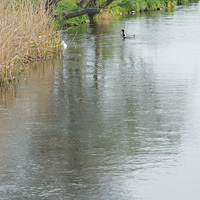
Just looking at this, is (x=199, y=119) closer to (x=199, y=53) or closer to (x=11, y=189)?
(x=11, y=189)

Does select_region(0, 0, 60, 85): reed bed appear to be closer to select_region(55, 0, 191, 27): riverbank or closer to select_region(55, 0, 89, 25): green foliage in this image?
select_region(55, 0, 89, 25): green foliage

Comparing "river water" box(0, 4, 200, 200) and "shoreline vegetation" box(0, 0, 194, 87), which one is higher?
"shoreline vegetation" box(0, 0, 194, 87)

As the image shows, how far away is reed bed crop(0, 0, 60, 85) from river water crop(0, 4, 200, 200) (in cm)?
43

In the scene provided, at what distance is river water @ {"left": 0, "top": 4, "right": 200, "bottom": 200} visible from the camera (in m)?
6.31

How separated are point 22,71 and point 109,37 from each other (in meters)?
9.82

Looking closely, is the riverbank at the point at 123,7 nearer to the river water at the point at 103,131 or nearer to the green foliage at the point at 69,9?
the green foliage at the point at 69,9

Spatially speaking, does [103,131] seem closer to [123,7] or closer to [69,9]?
[69,9]

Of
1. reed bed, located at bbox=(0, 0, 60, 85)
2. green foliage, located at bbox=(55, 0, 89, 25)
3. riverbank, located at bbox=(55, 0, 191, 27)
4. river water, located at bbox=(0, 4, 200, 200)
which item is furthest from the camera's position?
riverbank, located at bbox=(55, 0, 191, 27)

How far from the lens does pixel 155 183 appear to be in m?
6.35

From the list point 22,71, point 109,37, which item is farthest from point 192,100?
point 109,37

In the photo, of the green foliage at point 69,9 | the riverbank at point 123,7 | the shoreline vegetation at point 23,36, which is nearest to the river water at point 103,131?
the shoreline vegetation at point 23,36

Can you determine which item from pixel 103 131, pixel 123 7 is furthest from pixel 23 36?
pixel 123 7

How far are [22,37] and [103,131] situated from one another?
4921mm

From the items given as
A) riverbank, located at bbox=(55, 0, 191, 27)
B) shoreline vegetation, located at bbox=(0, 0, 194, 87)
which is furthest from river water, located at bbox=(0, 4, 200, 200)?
riverbank, located at bbox=(55, 0, 191, 27)
